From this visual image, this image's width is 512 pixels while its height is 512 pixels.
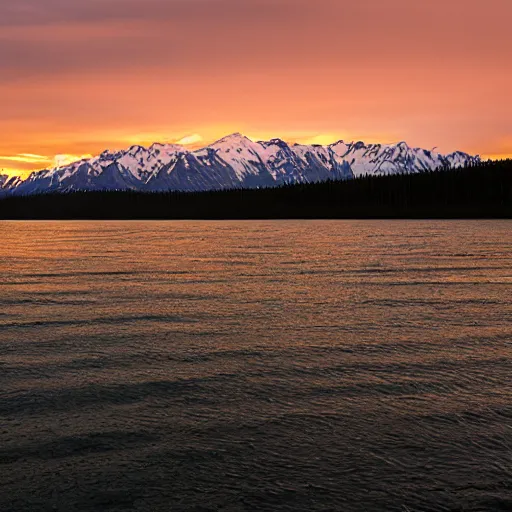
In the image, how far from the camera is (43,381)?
14.6 meters

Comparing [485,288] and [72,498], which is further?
[485,288]

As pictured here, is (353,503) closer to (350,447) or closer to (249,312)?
(350,447)

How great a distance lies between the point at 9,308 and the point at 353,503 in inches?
837

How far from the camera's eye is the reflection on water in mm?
8953

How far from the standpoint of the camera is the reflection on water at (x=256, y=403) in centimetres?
895

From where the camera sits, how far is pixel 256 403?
13.0 metres

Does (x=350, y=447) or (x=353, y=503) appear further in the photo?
(x=350, y=447)

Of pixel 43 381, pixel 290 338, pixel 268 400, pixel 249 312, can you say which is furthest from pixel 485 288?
pixel 43 381

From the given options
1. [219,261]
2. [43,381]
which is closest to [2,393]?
[43,381]

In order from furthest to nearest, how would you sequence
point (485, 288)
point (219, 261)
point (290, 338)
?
point (219, 261) → point (485, 288) → point (290, 338)

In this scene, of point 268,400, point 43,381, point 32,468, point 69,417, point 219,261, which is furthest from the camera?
point 219,261

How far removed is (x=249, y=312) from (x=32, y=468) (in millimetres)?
15662

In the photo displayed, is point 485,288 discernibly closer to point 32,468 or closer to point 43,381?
point 43,381

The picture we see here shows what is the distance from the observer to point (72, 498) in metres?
8.64
